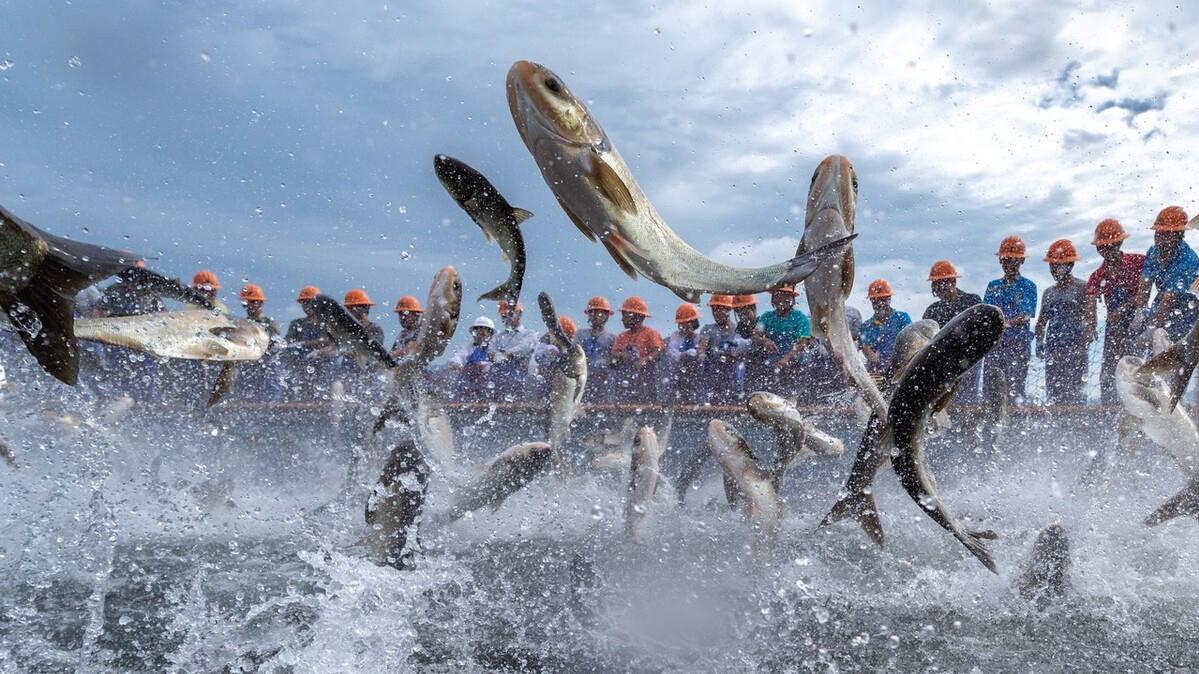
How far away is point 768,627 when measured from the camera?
222 inches

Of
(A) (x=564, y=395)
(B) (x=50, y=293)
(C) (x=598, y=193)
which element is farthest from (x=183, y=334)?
(A) (x=564, y=395)

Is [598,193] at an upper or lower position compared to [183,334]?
upper

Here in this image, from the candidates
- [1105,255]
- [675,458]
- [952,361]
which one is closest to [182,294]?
[952,361]

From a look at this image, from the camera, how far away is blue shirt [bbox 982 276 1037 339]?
28.3ft

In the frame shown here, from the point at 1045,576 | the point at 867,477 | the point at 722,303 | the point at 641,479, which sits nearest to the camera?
the point at 867,477

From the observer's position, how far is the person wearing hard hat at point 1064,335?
8.38 meters

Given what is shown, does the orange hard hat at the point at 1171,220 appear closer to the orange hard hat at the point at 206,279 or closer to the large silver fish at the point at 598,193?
the large silver fish at the point at 598,193

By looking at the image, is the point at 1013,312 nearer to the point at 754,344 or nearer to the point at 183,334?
the point at 754,344

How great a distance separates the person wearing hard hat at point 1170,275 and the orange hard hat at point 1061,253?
69 centimetres

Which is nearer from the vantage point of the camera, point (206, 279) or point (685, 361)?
point (685, 361)

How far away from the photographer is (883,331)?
9414mm

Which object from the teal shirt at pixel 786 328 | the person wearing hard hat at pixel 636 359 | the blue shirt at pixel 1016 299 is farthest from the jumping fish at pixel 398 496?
the blue shirt at pixel 1016 299

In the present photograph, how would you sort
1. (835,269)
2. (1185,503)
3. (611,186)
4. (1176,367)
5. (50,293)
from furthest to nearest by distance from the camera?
1. (1185,503)
2. (1176,367)
3. (835,269)
4. (611,186)
5. (50,293)

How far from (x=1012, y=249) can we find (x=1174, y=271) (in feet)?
4.66
